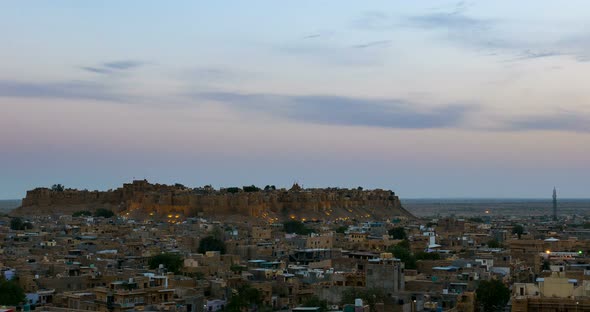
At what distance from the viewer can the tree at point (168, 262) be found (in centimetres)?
4388

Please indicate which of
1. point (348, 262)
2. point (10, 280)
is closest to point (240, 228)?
point (348, 262)

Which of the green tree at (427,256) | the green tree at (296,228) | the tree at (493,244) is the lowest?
the green tree at (427,256)

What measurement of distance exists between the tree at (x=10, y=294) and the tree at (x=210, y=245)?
25004mm

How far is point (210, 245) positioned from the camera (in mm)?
59469

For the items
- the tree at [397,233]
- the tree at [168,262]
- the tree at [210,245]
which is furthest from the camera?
the tree at [397,233]

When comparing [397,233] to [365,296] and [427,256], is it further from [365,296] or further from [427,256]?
[365,296]

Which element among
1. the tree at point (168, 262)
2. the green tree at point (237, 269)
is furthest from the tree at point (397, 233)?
the tree at point (168, 262)

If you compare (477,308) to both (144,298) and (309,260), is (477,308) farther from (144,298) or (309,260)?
(309,260)

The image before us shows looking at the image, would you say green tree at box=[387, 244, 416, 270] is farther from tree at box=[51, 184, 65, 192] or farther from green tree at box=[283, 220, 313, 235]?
tree at box=[51, 184, 65, 192]

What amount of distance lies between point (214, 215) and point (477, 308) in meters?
88.2

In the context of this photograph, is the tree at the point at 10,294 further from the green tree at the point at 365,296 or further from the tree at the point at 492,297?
the tree at the point at 492,297

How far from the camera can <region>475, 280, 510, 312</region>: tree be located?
3444 cm

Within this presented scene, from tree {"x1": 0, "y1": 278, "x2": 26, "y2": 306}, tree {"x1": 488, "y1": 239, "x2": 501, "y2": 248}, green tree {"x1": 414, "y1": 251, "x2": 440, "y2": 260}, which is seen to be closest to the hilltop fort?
tree {"x1": 488, "y1": 239, "x2": 501, "y2": 248}

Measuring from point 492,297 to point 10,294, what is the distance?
705 inches
